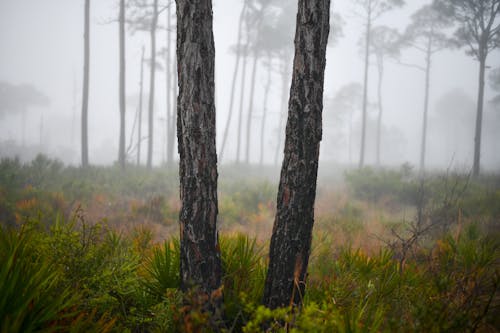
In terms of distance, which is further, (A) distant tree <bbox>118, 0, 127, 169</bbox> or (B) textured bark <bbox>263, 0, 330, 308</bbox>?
(A) distant tree <bbox>118, 0, 127, 169</bbox>

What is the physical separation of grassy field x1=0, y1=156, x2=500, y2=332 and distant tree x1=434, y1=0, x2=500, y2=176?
242 inches

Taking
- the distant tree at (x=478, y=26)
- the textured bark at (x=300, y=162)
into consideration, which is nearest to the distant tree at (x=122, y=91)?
the textured bark at (x=300, y=162)

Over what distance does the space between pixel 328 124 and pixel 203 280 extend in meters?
44.4

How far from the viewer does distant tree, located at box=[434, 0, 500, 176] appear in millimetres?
13391

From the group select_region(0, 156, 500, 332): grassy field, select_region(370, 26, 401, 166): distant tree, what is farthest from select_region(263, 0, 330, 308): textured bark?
select_region(370, 26, 401, 166): distant tree

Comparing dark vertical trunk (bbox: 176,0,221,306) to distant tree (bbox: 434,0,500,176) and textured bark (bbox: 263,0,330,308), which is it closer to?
textured bark (bbox: 263,0,330,308)

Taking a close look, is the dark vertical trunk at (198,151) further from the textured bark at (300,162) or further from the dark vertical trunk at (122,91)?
the dark vertical trunk at (122,91)

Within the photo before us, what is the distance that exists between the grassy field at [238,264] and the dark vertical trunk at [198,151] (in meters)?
0.34

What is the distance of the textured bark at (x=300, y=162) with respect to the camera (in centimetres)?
250

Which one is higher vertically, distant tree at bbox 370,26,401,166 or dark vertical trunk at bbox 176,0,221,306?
distant tree at bbox 370,26,401,166

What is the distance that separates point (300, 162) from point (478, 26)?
57.9 feet

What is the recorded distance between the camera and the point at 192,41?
2439 mm

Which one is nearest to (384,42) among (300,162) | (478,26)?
(478,26)

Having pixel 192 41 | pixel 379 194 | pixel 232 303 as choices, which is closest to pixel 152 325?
pixel 232 303
